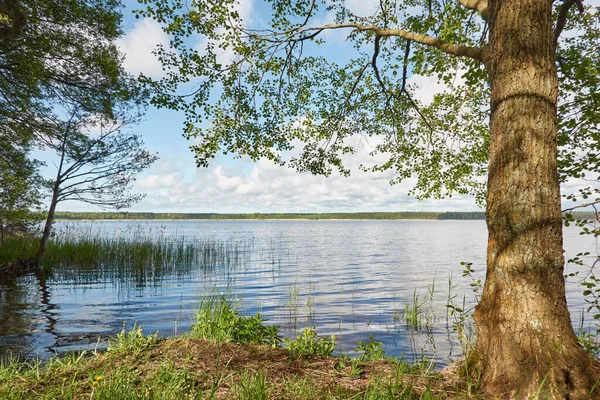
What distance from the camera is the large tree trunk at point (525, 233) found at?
355 centimetres

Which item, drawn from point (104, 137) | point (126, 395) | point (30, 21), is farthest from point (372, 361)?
point (104, 137)

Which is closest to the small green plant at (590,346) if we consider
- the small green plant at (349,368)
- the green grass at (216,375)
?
the green grass at (216,375)

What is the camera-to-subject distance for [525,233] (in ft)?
12.2

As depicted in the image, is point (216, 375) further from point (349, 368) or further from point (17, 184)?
point (17, 184)

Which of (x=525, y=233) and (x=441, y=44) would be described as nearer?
(x=525, y=233)

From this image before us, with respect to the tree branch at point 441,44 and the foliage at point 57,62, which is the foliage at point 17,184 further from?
the tree branch at point 441,44

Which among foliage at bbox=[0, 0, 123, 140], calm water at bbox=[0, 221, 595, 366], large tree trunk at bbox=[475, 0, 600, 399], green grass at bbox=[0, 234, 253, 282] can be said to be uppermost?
foliage at bbox=[0, 0, 123, 140]

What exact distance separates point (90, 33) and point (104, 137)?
15.4 feet

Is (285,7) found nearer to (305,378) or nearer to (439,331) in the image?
(305,378)

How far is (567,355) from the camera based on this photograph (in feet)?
11.6

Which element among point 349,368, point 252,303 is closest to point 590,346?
point 349,368

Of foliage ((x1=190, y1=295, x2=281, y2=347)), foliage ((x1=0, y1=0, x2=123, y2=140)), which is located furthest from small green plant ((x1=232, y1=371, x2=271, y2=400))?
foliage ((x1=0, y1=0, x2=123, y2=140))

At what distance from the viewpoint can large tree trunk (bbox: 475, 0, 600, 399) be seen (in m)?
3.55

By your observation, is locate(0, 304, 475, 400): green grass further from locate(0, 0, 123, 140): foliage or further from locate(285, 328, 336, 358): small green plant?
locate(0, 0, 123, 140): foliage
